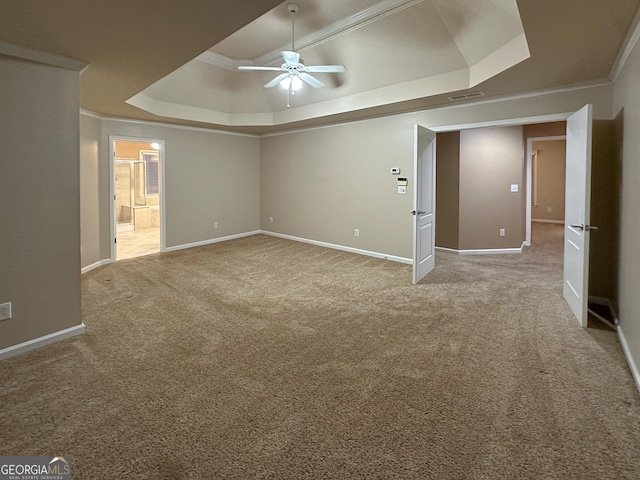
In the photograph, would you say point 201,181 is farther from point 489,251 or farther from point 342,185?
point 489,251

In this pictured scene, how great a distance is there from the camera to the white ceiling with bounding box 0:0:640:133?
7.59 ft

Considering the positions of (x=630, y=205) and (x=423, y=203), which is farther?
(x=423, y=203)

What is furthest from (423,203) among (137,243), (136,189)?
(136,189)

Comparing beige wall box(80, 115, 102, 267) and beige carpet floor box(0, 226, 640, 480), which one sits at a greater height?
beige wall box(80, 115, 102, 267)

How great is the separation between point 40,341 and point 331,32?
14.9 ft

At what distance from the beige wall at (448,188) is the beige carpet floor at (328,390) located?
98.5 inches

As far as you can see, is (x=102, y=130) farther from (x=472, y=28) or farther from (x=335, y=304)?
(x=472, y=28)

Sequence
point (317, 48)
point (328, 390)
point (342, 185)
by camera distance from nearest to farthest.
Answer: point (328, 390), point (317, 48), point (342, 185)

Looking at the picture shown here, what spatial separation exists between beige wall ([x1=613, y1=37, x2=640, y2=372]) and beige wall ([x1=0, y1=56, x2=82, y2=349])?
14.3 feet

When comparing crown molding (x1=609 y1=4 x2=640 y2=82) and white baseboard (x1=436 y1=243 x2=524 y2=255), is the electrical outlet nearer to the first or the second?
crown molding (x1=609 y1=4 x2=640 y2=82)

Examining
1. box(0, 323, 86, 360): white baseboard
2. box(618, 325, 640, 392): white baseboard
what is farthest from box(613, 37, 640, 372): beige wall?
box(0, 323, 86, 360): white baseboard

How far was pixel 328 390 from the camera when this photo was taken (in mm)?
2326

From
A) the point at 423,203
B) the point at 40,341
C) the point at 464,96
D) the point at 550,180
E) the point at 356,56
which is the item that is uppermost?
the point at 356,56

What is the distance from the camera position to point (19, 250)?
9.18 ft
